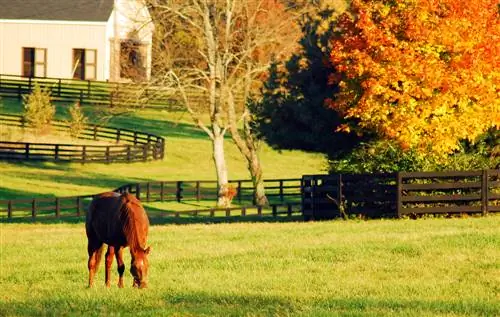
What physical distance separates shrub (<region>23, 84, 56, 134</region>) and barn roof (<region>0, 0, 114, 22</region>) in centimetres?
1495

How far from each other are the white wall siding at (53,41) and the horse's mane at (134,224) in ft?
230

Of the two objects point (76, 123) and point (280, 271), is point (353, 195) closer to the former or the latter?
point (280, 271)

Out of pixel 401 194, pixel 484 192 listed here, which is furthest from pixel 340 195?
pixel 484 192

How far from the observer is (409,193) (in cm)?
3359

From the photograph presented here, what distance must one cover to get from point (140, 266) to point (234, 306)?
2130mm

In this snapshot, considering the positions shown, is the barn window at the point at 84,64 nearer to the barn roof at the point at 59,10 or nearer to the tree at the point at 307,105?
the barn roof at the point at 59,10

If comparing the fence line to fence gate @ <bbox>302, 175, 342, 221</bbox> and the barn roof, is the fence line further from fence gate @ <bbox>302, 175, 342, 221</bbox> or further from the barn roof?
the barn roof

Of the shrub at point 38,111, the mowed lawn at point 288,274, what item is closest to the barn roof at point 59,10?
the shrub at point 38,111

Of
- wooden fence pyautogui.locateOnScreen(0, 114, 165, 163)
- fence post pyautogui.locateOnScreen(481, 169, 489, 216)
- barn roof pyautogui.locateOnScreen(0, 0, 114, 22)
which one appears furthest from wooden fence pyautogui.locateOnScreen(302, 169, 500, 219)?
barn roof pyautogui.locateOnScreen(0, 0, 114, 22)

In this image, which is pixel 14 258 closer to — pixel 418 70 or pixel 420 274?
pixel 420 274

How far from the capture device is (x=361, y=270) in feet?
67.6

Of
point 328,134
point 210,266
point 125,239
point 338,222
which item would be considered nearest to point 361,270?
point 210,266

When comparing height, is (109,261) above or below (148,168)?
below

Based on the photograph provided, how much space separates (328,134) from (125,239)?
20.8m
